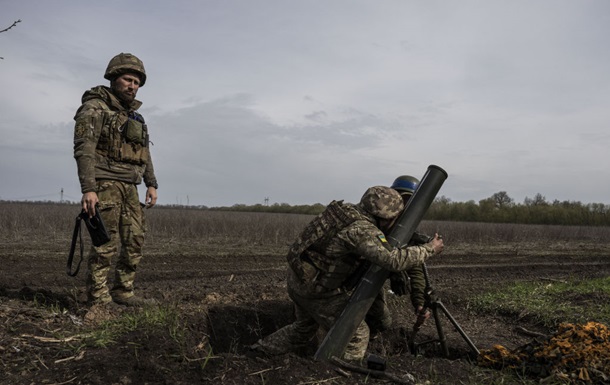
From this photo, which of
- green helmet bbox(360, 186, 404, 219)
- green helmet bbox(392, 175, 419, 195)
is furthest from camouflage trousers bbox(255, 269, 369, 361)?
green helmet bbox(392, 175, 419, 195)

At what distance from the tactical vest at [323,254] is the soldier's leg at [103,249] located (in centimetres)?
171

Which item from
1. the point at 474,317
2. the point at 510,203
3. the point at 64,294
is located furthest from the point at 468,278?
the point at 510,203

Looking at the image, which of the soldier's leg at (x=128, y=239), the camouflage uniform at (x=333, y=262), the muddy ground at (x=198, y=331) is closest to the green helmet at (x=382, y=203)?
the camouflage uniform at (x=333, y=262)

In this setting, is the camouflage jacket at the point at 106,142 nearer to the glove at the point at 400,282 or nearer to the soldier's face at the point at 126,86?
the soldier's face at the point at 126,86

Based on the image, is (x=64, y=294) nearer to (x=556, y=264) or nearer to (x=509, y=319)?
(x=509, y=319)

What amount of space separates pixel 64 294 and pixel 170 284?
1979 mm

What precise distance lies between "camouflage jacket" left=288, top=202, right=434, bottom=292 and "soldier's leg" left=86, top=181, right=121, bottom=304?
5.56 ft

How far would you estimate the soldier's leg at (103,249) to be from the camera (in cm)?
439

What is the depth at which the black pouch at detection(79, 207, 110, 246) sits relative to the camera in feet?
13.9

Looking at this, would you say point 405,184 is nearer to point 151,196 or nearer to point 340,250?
point 340,250

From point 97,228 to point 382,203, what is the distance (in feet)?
8.21

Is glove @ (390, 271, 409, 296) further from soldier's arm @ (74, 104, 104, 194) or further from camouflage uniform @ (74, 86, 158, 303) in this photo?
soldier's arm @ (74, 104, 104, 194)

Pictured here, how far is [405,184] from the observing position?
4656 mm

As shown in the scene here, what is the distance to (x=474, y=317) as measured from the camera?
5.96 metres
